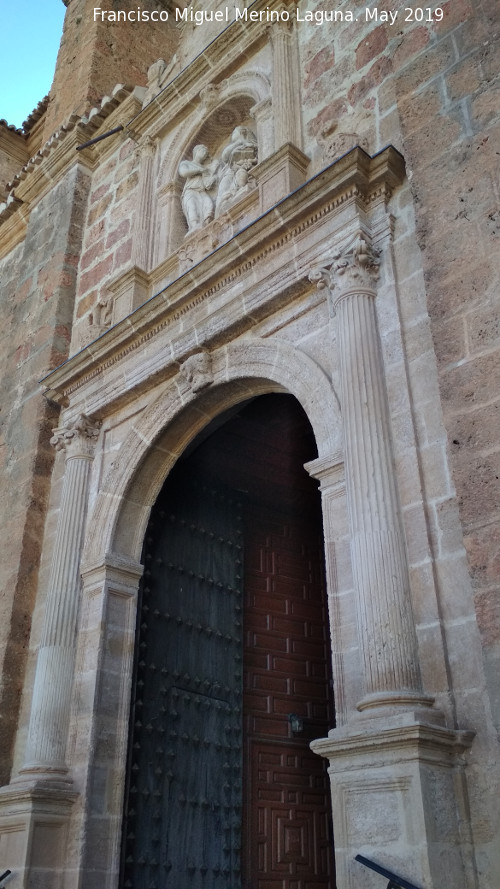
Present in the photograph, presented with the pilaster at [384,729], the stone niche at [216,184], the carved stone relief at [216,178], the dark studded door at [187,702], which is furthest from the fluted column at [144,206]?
the pilaster at [384,729]

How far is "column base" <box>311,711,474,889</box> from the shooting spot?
10.2ft

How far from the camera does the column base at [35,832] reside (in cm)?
483

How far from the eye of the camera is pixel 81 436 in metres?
6.44

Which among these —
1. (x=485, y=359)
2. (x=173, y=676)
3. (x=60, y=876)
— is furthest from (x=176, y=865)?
(x=485, y=359)

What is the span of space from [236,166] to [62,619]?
364 centimetres

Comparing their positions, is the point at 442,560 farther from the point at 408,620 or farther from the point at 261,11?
the point at 261,11

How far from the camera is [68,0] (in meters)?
11.4

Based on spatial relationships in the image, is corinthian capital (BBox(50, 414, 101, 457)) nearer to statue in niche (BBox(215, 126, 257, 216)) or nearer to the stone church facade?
the stone church facade

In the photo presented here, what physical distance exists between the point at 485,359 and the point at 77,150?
6214 mm

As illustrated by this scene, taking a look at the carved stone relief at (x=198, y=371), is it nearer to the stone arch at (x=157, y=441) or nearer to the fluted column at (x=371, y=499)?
the stone arch at (x=157, y=441)

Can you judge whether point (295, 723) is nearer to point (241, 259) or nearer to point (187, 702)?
point (187, 702)

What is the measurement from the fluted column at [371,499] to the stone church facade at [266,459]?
1 cm

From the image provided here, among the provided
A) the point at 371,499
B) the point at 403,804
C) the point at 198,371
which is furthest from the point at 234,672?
the point at 403,804

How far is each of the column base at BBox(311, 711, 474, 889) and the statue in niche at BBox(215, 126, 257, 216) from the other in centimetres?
428
